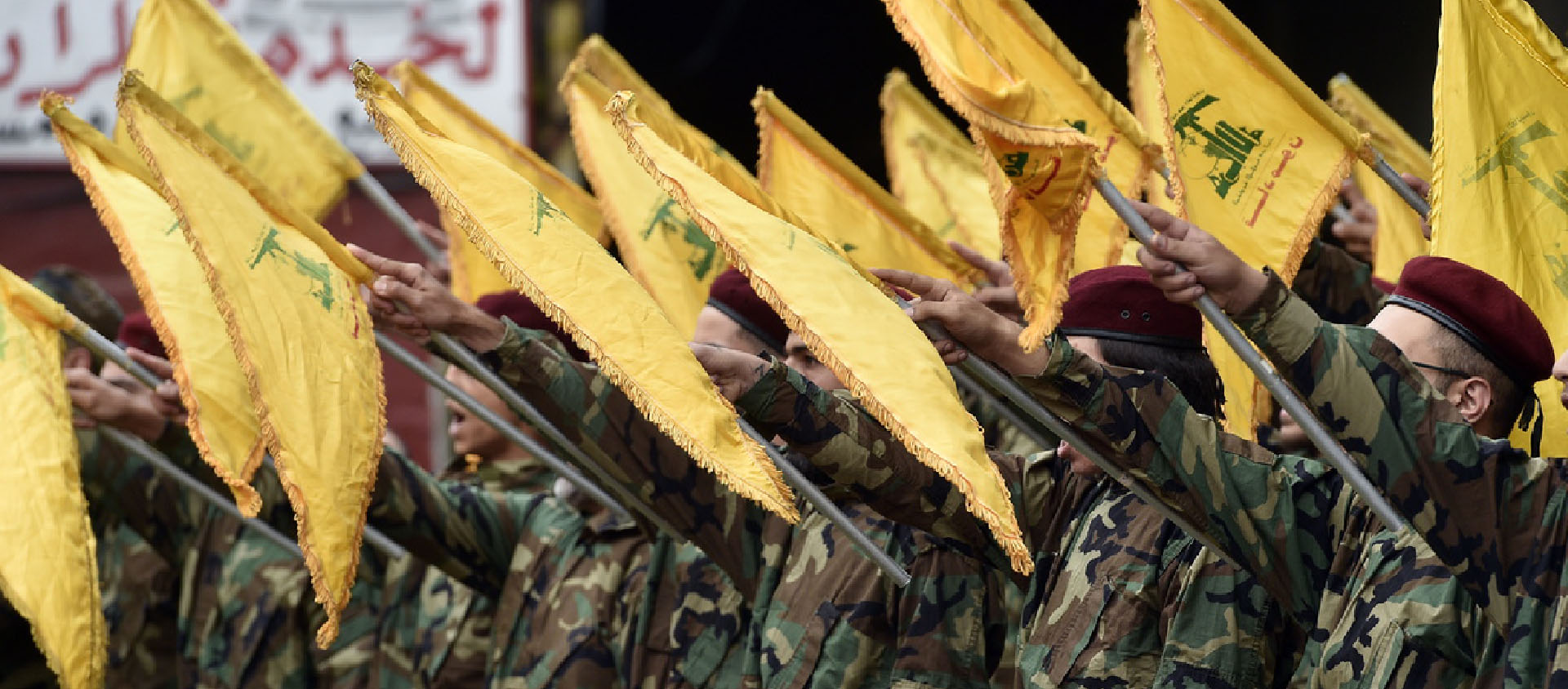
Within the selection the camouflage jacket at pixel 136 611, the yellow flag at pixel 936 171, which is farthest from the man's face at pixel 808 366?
the camouflage jacket at pixel 136 611

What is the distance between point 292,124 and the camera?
18.7ft

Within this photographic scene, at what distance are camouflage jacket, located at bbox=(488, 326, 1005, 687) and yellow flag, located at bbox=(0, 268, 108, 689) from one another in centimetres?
Answer: 128

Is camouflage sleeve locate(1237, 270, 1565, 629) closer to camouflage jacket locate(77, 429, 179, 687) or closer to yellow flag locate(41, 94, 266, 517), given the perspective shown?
yellow flag locate(41, 94, 266, 517)

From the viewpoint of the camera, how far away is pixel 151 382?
5.02 meters

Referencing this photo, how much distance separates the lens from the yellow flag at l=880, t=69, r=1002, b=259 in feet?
20.4

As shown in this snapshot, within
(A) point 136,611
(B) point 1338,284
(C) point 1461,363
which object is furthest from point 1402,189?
(A) point 136,611

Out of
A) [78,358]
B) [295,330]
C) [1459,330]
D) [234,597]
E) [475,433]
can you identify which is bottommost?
[234,597]

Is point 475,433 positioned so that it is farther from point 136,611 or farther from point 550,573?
point 136,611

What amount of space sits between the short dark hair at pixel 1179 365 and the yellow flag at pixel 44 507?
234 centimetres

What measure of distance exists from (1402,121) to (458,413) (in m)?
3.82

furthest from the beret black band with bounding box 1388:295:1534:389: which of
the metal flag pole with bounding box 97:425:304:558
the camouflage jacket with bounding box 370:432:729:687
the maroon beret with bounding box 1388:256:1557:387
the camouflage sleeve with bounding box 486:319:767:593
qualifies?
the metal flag pole with bounding box 97:425:304:558

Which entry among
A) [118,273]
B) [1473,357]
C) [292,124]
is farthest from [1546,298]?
[118,273]

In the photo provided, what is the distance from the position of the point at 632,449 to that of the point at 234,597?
231 centimetres

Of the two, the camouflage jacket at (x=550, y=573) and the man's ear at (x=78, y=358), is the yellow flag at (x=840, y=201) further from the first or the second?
the man's ear at (x=78, y=358)
